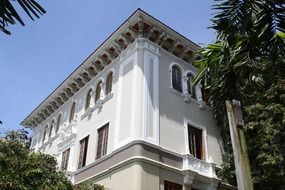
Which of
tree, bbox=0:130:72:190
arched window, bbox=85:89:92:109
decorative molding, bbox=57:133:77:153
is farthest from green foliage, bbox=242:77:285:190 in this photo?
decorative molding, bbox=57:133:77:153

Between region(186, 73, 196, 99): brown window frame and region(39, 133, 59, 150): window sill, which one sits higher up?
region(186, 73, 196, 99): brown window frame

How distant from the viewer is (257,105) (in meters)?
14.0

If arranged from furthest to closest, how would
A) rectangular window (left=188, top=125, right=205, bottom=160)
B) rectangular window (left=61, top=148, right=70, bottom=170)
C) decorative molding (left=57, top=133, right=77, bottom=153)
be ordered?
1. rectangular window (left=61, top=148, right=70, bottom=170)
2. decorative molding (left=57, top=133, right=77, bottom=153)
3. rectangular window (left=188, top=125, right=205, bottom=160)

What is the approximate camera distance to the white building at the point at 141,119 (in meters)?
12.7

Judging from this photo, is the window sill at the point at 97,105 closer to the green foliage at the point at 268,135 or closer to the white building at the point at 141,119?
the white building at the point at 141,119

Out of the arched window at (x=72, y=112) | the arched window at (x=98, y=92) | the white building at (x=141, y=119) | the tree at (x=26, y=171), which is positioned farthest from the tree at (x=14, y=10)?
the arched window at (x=72, y=112)

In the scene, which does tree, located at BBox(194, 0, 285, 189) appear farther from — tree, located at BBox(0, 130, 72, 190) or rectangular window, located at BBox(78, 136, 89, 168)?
rectangular window, located at BBox(78, 136, 89, 168)

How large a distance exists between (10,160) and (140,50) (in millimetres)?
7412

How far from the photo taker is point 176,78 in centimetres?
1614

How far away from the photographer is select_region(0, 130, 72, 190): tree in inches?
390

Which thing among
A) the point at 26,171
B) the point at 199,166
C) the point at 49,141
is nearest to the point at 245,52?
the point at 26,171

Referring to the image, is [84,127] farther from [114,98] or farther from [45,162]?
[45,162]

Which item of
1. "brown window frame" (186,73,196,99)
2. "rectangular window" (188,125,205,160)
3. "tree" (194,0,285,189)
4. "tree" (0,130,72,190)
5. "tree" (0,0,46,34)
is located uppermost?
"brown window frame" (186,73,196,99)

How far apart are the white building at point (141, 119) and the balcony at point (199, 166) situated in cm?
4
